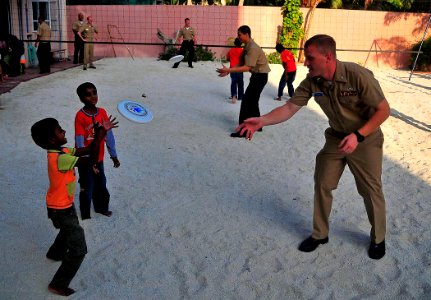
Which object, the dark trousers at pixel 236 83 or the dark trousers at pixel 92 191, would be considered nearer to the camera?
the dark trousers at pixel 92 191

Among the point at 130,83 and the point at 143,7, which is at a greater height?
the point at 143,7

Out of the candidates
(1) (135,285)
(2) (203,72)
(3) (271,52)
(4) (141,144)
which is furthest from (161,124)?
(3) (271,52)

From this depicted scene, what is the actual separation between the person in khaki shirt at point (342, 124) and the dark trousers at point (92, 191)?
162 centimetres

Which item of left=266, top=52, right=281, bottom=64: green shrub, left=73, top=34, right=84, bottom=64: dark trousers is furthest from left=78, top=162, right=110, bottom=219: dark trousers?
left=266, top=52, right=281, bottom=64: green shrub

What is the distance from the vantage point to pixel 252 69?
7.56m

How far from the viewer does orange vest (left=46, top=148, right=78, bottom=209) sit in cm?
335

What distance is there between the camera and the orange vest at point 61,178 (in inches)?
132

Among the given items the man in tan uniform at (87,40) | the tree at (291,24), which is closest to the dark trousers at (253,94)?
the man in tan uniform at (87,40)

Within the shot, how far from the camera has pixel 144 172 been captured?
6.27 metres

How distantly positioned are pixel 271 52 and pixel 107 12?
6.68m

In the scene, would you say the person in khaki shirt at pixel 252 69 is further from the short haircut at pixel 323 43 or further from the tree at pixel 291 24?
the tree at pixel 291 24

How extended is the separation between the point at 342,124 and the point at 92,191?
2.56m

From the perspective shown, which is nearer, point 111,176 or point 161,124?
point 111,176

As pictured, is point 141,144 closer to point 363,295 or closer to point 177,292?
point 177,292
